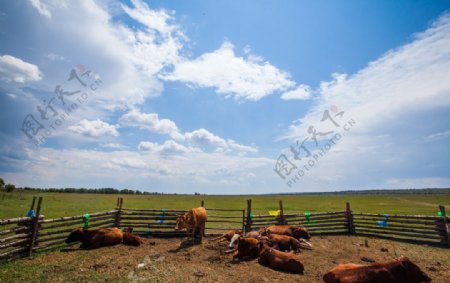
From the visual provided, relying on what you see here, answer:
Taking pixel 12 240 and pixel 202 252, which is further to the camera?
pixel 202 252

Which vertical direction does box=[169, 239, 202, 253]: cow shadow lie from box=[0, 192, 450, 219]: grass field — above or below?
below

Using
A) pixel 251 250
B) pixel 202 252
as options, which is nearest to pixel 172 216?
pixel 202 252

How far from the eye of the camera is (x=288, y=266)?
7949 mm

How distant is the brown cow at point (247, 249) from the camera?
30.1ft

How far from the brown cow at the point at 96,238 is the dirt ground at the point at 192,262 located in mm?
440

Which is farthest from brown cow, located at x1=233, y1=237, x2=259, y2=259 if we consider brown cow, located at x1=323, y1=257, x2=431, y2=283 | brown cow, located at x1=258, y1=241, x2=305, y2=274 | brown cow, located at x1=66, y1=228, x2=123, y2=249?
brown cow, located at x1=66, y1=228, x2=123, y2=249

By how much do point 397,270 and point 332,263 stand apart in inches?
103

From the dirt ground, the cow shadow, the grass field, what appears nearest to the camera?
the dirt ground

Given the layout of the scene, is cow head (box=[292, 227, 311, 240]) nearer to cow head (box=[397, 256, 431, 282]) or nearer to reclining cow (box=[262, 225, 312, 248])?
reclining cow (box=[262, 225, 312, 248])

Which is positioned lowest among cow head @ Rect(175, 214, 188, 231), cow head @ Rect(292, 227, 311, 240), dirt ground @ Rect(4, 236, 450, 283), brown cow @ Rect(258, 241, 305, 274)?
dirt ground @ Rect(4, 236, 450, 283)

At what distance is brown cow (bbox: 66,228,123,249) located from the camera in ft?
34.5

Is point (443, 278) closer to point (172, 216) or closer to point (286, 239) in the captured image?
point (286, 239)

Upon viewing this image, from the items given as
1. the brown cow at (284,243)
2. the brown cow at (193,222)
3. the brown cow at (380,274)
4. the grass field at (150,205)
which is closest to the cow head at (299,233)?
the brown cow at (284,243)

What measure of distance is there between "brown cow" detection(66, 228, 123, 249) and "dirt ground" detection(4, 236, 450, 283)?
44cm
